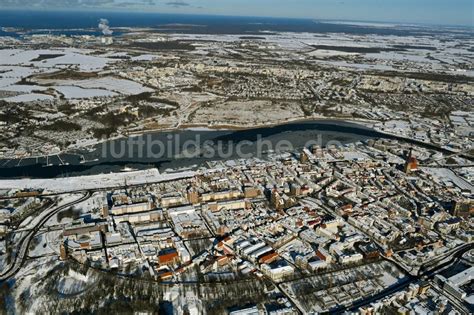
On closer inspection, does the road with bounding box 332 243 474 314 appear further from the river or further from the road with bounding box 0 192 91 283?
the river

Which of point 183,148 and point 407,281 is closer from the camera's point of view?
point 407,281

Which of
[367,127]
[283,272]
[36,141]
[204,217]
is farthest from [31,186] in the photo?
[367,127]

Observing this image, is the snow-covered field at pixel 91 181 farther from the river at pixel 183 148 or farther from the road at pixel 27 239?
the road at pixel 27 239

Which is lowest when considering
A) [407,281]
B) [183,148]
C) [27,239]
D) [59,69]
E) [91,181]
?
[27,239]

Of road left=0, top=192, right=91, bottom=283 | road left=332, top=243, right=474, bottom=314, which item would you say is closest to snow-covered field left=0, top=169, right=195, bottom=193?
road left=0, top=192, right=91, bottom=283

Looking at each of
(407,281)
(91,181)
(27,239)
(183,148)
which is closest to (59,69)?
(183,148)

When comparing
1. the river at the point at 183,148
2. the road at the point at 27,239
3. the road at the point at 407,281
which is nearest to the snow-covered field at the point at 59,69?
the river at the point at 183,148

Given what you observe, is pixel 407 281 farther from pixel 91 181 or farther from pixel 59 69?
pixel 59 69

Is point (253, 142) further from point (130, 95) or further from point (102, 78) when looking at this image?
point (102, 78)

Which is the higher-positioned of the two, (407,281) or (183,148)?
(183,148)
